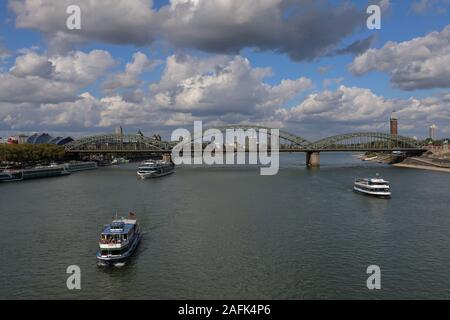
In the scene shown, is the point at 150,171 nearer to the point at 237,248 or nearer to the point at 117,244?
the point at 237,248

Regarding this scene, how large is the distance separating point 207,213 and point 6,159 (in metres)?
80.1

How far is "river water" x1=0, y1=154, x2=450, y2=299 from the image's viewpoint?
65.6 ft

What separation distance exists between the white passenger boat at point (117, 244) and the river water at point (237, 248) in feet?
2.08

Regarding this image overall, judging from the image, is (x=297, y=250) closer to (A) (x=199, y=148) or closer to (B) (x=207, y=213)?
(B) (x=207, y=213)

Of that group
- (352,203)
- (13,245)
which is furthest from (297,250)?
(352,203)

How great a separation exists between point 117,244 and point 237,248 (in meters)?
7.41

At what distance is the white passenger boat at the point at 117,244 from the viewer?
23.7 metres

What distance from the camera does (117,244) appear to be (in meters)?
24.1

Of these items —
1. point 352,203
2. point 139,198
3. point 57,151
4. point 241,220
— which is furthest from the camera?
point 57,151

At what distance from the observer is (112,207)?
4369 centimetres

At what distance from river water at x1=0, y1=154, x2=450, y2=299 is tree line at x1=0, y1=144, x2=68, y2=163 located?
199ft

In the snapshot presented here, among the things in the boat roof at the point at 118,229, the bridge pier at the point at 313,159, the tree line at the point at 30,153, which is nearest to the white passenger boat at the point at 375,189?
the boat roof at the point at 118,229

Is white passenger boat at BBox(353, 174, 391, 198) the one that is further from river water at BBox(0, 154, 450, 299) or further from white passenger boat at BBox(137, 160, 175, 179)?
white passenger boat at BBox(137, 160, 175, 179)

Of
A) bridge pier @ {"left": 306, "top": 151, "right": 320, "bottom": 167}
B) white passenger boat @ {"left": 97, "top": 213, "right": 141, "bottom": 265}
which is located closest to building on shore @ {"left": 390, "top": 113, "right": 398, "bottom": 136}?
bridge pier @ {"left": 306, "top": 151, "right": 320, "bottom": 167}
